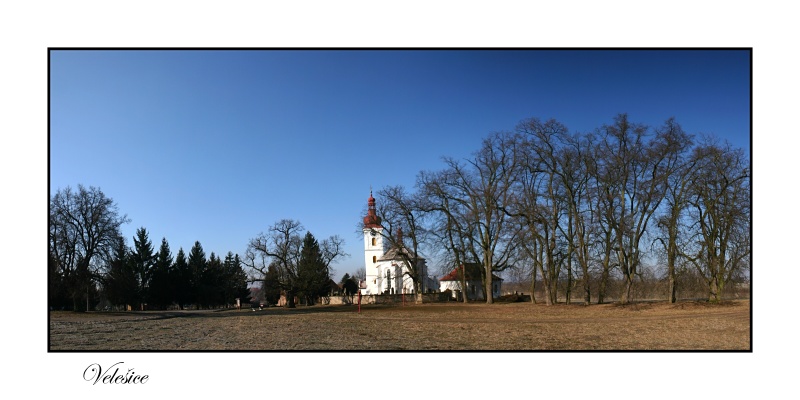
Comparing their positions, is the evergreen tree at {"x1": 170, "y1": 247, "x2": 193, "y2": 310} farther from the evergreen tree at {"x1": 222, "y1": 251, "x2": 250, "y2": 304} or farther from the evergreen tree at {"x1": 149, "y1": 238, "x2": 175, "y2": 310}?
the evergreen tree at {"x1": 222, "y1": 251, "x2": 250, "y2": 304}

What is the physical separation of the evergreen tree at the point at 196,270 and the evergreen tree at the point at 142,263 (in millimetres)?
7191

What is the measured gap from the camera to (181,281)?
5006 centimetres

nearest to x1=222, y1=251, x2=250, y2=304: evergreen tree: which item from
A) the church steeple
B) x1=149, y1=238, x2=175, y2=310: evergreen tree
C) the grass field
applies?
x1=149, y1=238, x2=175, y2=310: evergreen tree

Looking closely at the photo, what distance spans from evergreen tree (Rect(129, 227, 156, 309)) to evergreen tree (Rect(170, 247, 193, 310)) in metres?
3.62

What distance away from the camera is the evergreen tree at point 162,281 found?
45.5 meters

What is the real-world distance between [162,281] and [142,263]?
3.06m

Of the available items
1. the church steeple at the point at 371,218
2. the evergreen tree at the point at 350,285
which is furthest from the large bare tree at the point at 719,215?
the evergreen tree at the point at 350,285

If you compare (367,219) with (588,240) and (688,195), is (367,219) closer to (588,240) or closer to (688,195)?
(588,240)

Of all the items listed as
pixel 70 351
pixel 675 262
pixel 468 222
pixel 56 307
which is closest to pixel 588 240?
pixel 675 262

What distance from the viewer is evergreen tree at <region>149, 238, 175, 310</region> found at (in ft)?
149

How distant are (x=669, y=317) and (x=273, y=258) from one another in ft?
119

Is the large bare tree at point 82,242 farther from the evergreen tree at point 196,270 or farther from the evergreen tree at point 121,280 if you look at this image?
the evergreen tree at point 196,270

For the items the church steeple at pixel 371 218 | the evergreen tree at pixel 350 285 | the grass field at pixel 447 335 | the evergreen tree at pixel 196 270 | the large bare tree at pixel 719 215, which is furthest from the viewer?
the evergreen tree at pixel 350 285

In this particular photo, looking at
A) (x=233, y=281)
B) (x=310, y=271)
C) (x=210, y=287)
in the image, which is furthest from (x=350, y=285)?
(x=310, y=271)
